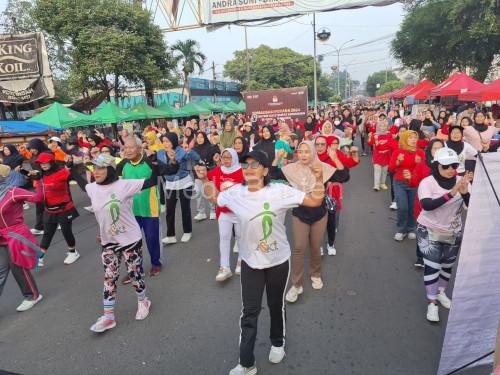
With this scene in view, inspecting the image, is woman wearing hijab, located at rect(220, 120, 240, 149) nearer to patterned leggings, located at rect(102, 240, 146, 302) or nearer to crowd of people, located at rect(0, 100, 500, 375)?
crowd of people, located at rect(0, 100, 500, 375)

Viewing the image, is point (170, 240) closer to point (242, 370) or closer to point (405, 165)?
point (242, 370)

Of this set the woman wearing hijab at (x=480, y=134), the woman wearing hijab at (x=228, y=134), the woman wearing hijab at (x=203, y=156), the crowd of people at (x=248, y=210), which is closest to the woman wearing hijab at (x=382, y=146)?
the woman wearing hijab at (x=480, y=134)

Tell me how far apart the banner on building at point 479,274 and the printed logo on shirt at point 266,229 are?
1.22 metres

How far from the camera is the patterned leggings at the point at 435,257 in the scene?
3.20 metres

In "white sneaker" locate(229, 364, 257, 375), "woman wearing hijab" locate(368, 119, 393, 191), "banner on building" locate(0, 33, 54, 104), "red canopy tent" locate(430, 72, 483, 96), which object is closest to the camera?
"white sneaker" locate(229, 364, 257, 375)

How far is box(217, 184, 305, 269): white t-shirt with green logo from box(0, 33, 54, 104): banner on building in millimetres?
15642

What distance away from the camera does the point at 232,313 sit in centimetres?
358

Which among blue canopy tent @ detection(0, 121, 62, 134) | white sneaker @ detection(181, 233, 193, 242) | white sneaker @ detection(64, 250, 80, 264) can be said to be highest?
blue canopy tent @ detection(0, 121, 62, 134)

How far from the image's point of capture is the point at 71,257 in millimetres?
5254

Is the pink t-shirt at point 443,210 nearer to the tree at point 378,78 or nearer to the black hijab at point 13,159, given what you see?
the black hijab at point 13,159

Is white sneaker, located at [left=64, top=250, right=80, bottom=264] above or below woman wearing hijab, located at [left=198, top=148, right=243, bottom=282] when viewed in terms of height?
below

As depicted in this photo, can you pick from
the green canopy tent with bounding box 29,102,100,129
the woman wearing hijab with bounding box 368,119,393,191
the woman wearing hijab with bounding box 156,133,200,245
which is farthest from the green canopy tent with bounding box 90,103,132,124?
the woman wearing hijab with bounding box 368,119,393,191

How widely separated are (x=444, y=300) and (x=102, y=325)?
343cm

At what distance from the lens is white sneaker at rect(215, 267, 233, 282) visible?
14.0 ft
